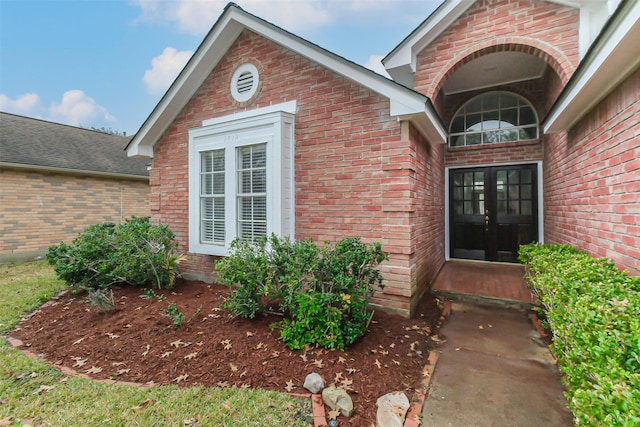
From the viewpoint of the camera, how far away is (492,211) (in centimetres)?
755

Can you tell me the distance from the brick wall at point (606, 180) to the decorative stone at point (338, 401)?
2998mm

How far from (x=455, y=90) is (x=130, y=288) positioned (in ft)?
29.6

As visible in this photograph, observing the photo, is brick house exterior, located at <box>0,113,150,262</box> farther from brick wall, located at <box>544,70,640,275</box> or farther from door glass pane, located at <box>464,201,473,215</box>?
brick wall, located at <box>544,70,640,275</box>

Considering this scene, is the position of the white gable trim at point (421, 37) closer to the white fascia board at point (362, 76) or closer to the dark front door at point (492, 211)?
the white fascia board at point (362, 76)

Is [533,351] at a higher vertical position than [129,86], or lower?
lower

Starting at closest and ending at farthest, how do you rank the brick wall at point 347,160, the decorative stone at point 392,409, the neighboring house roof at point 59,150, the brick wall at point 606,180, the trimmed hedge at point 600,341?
the trimmed hedge at point 600,341
the decorative stone at point 392,409
the brick wall at point 606,180
the brick wall at point 347,160
the neighboring house roof at point 59,150

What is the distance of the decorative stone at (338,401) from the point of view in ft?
7.86

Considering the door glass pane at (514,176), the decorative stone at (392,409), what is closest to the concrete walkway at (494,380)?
the decorative stone at (392,409)

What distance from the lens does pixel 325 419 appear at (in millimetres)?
2330

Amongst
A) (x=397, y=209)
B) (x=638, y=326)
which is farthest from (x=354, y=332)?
(x=638, y=326)

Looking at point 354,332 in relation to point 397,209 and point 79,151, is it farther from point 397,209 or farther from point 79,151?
point 79,151

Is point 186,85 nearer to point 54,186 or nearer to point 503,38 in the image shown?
point 503,38

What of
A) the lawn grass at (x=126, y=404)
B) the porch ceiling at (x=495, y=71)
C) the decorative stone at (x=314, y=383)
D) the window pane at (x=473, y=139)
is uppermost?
the porch ceiling at (x=495, y=71)

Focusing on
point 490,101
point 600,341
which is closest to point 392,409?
point 600,341
